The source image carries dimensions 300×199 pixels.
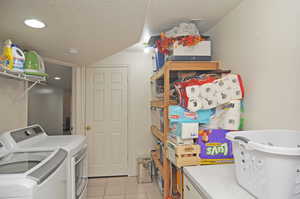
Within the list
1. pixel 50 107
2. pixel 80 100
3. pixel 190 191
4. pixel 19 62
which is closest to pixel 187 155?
pixel 190 191

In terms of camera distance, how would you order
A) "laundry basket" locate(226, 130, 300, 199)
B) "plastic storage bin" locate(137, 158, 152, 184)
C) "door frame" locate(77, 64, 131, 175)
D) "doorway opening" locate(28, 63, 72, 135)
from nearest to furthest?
1. "laundry basket" locate(226, 130, 300, 199)
2. "plastic storage bin" locate(137, 158, 152, 184)
3. "door frame" locate(77, 64, 131, 175)
4. "doorway opening" locate(28, 63, 72, 135)

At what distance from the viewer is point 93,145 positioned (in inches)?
132

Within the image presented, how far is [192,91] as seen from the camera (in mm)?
1616

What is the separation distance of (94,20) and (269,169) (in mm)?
1596

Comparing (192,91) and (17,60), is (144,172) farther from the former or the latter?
(17,60)

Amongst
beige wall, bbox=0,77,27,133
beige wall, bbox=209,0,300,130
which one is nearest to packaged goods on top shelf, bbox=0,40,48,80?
beige wall, bbox=0,77,27,133

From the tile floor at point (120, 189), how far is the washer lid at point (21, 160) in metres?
1.46

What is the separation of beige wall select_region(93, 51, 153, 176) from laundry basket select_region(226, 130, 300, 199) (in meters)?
2.42

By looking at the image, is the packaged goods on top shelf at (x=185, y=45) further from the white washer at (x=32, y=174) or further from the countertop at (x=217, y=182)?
the white washer at (x=32, y=174)

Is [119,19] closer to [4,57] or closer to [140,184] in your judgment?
Result: [4,57]

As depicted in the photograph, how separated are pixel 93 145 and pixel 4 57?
2151mm

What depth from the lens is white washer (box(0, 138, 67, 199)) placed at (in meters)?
0.93

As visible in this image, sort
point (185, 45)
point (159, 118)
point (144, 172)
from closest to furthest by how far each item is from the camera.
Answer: point (185, 45) → point (159, 118) → point (144, 172)

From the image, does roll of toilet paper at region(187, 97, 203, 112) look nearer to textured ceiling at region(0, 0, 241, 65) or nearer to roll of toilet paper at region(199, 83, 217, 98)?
roll of toilet paper at region(199, 83, 217, 98)
